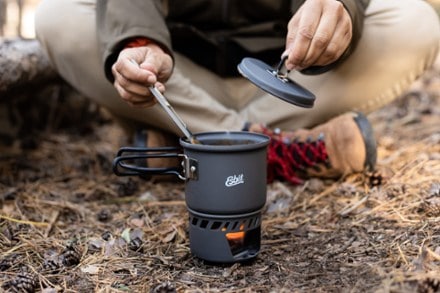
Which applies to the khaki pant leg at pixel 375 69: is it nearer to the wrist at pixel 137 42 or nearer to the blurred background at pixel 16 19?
the wrist at pixel 137 42

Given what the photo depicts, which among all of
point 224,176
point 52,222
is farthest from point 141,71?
point 52,222

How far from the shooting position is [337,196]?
1821 mm

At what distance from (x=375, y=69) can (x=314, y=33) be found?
2.14 ft

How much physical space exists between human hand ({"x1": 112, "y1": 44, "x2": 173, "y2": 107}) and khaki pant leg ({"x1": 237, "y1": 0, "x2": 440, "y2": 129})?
56cm

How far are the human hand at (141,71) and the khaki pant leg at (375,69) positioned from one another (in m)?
0.56

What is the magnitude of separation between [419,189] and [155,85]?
85 centimetres

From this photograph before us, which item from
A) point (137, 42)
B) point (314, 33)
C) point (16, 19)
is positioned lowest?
point (16, 19)

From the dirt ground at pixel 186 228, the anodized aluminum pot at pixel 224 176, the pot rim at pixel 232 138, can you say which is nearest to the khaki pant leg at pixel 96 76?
the dirt ground at pixel 186 228

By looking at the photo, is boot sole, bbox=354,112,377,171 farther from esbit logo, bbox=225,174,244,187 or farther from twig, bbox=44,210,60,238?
twig, bbox=44,210,60,238

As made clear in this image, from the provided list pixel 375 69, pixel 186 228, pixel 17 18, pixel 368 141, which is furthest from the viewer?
pixel 17 18

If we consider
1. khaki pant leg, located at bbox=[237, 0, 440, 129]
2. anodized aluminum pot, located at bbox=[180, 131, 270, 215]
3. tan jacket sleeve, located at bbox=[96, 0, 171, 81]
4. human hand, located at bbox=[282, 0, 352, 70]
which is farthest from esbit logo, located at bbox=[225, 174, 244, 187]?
Result: khaki pant leg, located at bbox=[237, 0, 440, 129]

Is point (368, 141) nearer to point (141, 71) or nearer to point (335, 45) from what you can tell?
point (335, 45)

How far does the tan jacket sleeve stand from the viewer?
162 cm

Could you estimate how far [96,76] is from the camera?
1968mm
